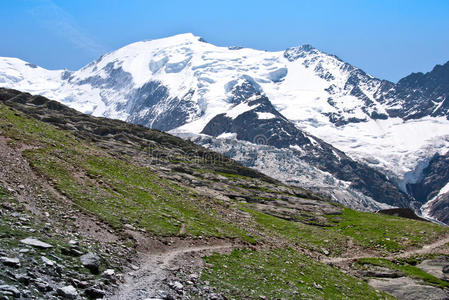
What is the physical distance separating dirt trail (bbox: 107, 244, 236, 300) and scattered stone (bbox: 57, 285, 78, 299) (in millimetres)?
1664

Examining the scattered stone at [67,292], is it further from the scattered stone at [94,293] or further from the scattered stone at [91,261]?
the scattered stone at [91,261]

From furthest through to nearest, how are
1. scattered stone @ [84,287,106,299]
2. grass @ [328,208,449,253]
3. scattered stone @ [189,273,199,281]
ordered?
grass @ [328,208,449,253] → scattered stone @ [189,273,199,281] → scattered stone @ [84,287,106,299]

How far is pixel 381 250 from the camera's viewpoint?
169ft

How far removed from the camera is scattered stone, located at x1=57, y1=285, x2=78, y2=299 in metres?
15.5

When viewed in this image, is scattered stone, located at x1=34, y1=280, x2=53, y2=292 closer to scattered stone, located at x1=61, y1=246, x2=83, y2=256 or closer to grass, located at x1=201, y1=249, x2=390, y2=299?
scattered stone, located at x1=61, y1=246, x2=83, y2=256

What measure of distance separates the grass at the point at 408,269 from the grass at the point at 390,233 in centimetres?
808

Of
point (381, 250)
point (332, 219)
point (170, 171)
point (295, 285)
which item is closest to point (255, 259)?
point (295, 285)

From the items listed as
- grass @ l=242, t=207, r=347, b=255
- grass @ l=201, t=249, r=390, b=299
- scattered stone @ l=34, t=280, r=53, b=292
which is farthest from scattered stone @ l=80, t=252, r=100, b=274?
grass @ l=242, t=207, r=347, b=255

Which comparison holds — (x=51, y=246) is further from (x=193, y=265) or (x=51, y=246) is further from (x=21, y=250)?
(x=193, y=265)

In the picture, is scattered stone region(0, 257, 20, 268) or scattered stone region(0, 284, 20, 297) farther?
scattered stone region(0, 257, 20, 268)

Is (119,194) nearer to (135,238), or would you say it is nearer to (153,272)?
(135,238)

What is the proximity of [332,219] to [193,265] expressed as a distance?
5558cm

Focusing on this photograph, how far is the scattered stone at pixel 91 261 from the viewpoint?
1866 cm

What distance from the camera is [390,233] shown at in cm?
5872
